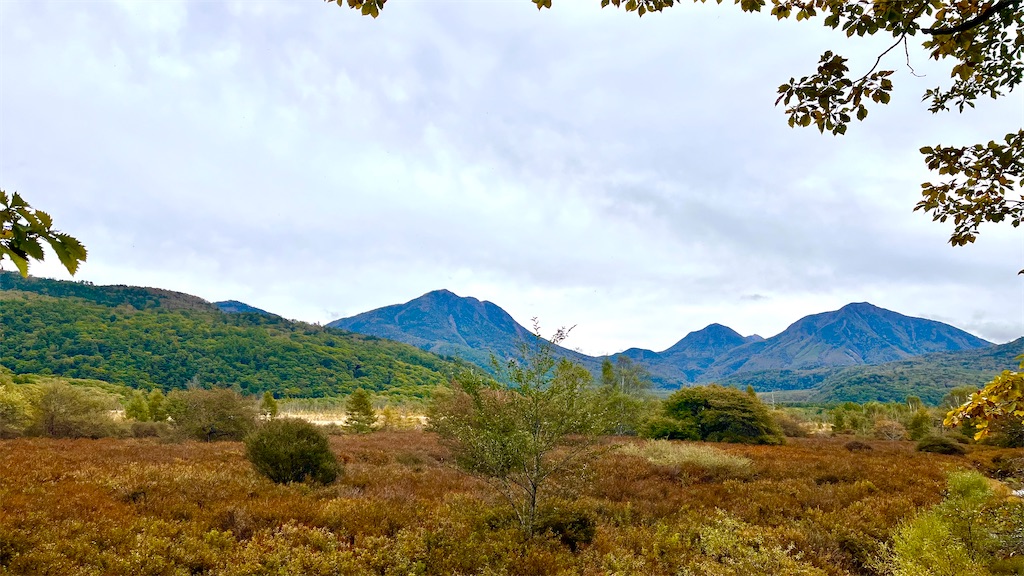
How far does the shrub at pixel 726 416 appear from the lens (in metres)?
28.2

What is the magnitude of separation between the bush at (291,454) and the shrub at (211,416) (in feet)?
50.7

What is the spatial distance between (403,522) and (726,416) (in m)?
25.3

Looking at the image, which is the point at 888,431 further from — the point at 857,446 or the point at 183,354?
the point at 183,354

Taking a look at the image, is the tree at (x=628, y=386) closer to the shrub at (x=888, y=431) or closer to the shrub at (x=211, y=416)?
the shrub at (x=888, y=431)

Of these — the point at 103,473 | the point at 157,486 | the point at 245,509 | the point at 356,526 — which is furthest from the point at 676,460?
the point at 103,473

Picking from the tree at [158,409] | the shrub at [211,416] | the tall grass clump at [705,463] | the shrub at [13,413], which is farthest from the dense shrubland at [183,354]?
the tall grass clump at [705,463]

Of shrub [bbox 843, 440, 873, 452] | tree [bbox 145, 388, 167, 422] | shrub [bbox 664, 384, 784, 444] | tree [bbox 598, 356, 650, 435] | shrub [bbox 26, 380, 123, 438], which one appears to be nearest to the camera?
shrub [bbox 26, 380, 123, 438]

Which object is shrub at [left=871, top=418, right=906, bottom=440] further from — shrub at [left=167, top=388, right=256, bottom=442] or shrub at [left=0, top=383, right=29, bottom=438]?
shrub at [left=0, top=383, right=29, bottom=438]

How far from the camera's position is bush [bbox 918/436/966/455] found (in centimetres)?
2570

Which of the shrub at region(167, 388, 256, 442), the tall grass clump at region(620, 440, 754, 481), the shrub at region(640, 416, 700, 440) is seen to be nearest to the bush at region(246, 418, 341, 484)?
the tall grass clump at region(620, 440, 754, 481)

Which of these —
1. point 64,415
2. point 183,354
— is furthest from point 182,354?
point 64,415

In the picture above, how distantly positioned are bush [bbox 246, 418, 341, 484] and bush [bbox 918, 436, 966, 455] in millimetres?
32394

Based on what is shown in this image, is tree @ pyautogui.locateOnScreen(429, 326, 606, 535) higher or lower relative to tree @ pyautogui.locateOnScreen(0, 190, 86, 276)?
lower

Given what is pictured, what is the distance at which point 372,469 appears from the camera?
1602 cm
